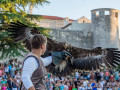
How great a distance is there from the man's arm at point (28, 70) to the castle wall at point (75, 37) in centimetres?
3058

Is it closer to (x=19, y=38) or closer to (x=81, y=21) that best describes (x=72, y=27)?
(x=81, y=21)

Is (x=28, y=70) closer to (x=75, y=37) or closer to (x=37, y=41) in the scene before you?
(x=37, y=41)

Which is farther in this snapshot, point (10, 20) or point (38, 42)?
point (10, 20)

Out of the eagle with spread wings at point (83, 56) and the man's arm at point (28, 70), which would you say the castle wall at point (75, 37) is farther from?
the man's arm at point (28, 70)

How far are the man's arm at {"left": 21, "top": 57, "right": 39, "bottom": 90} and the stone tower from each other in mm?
33229

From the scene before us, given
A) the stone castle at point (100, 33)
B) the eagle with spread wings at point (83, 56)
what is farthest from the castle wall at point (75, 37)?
the eagle with spread wings at point (83, 56)

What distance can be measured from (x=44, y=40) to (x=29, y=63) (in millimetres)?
388

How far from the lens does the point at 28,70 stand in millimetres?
2574

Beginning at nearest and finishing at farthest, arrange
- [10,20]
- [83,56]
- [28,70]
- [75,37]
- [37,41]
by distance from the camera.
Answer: [28,70], [37,41], [83,56], [10,20], [75,37]

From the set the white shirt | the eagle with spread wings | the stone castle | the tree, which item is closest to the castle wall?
the stone castle

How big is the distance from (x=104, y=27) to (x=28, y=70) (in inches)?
1323

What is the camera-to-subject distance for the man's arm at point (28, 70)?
2.49 m

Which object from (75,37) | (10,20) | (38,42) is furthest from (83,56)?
(75,37)

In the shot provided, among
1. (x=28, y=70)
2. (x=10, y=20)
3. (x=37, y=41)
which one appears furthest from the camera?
(x=10, y=20)
